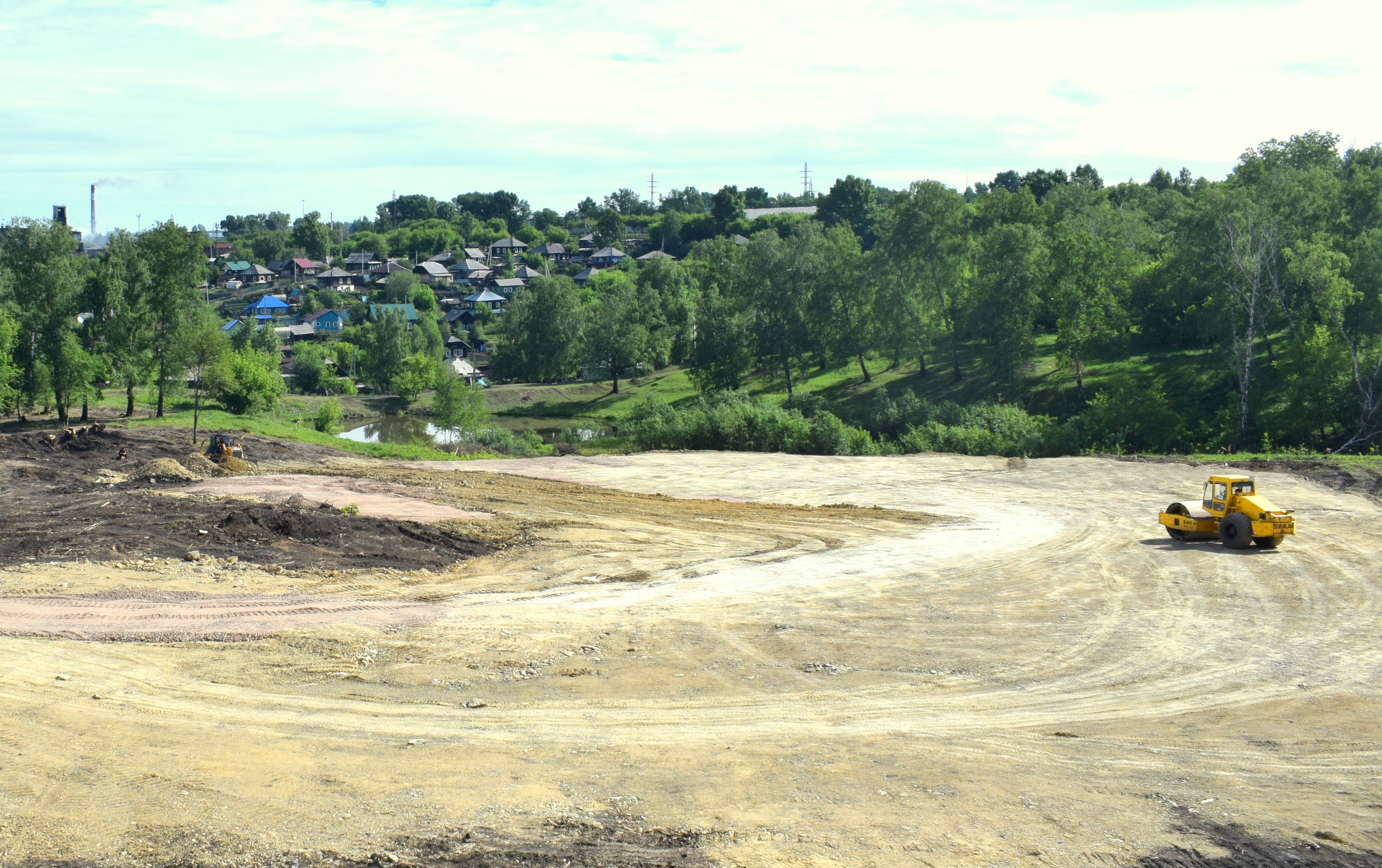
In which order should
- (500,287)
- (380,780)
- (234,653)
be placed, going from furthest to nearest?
1. (500,287)
2. (234,653)
3. (380,780)

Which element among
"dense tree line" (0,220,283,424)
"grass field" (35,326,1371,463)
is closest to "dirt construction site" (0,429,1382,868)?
"grass field" (35,326,1371,463)

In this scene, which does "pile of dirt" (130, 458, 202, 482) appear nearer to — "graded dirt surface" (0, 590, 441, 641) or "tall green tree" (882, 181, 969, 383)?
"graded dirt surface" (0, 590, 441, 641)

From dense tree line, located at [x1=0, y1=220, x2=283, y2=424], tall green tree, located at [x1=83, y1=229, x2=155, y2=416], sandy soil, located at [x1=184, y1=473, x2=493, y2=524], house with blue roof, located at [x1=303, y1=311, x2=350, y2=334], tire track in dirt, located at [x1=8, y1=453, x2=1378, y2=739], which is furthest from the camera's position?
house with blue roof, located at [x1=303, y1=311, x2=350, y2=334]

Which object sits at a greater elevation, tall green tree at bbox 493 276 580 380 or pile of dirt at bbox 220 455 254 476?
tall green tree at bbox 493 276 580 380

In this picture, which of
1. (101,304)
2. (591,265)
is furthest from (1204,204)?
(591,265)

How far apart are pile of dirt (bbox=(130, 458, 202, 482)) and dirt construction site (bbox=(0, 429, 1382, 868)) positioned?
7.09ft

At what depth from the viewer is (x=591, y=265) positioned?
16662 cm

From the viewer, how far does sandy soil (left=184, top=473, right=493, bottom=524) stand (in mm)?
26250

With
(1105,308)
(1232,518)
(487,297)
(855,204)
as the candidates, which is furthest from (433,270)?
(1232,518)

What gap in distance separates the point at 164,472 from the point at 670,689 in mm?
22032

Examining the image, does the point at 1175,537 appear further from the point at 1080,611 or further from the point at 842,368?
the point at 842,368

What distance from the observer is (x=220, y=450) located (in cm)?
3334

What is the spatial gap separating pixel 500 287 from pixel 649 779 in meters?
139

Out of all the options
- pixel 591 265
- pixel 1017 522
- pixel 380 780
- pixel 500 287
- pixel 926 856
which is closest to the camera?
pixel 926 856
